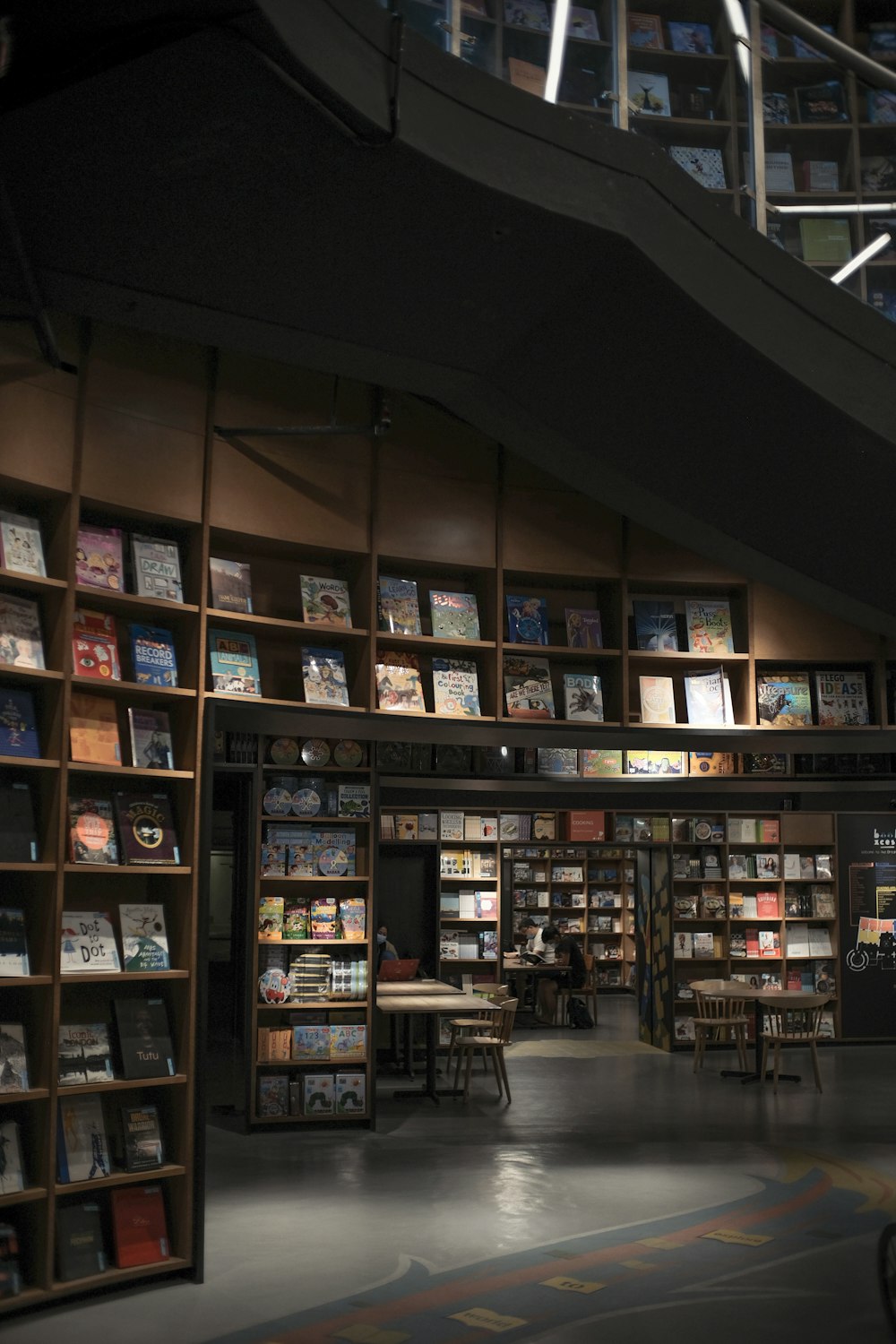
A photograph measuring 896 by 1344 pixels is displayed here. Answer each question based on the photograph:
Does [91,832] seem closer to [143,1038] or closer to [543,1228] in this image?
[143,1038]

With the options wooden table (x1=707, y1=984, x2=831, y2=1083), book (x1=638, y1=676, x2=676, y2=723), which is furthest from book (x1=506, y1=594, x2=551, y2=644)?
wooden table (x1=707, y1=984, x2=831, y2=1083)

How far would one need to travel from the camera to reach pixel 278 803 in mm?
9367

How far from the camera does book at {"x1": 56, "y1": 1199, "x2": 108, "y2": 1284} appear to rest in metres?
5.20

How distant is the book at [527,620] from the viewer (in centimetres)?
722

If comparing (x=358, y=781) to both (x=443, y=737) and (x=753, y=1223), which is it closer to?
(x=443, y=737)

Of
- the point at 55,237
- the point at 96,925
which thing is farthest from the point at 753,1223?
the point at 55,237

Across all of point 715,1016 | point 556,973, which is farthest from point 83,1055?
point 556,973

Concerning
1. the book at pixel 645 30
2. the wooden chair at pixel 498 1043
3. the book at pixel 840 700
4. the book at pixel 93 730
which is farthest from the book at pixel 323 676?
the wooden chair at pixel 498 1043

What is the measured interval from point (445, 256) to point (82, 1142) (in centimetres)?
398

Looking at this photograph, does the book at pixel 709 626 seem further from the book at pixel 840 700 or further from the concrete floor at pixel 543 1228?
the concrete floor at pixel 543 1228

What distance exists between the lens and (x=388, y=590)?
7.04 m

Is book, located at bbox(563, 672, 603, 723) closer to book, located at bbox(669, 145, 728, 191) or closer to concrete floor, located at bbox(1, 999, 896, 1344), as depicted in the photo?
concrete floor, located at bbox(1, 999, 896, 1344)

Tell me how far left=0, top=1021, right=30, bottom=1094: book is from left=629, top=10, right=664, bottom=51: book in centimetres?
455

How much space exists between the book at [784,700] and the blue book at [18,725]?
171 inches
